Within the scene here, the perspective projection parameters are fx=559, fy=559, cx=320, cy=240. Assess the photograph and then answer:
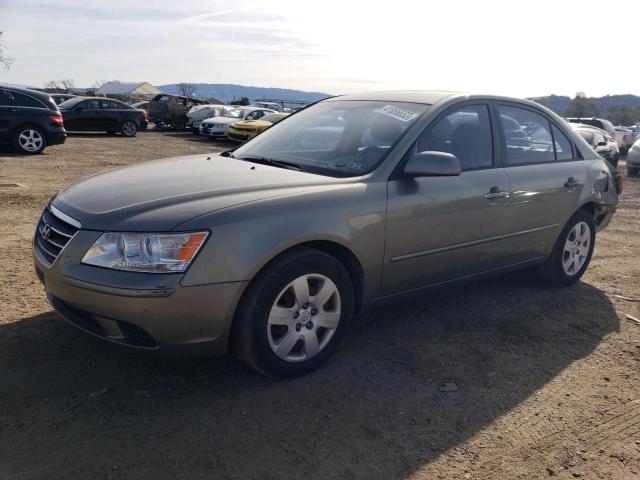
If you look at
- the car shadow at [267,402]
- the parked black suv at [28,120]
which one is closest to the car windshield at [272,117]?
the parked black suv at [28,120]

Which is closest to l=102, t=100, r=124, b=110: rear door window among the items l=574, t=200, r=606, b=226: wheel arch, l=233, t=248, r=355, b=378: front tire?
l=574, t=200, r=606, b=226: wheel arch

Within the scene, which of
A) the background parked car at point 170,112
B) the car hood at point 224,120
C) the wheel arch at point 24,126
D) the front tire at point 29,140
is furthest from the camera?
the background parked car at point 170,112

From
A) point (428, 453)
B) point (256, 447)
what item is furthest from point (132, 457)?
point (428, 453)

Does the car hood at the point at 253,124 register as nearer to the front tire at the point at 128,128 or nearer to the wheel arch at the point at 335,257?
the front tire at the point at 128,128

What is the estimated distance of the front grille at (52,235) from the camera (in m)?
2.94

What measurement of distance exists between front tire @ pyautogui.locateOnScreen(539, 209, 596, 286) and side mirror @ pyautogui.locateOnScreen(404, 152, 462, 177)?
1921 mm

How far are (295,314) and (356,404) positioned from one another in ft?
1.90

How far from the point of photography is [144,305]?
8.64 feet

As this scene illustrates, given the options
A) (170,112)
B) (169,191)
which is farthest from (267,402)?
(170,112)

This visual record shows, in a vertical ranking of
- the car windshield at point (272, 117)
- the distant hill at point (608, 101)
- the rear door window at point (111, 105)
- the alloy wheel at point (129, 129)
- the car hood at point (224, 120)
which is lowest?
the alloy wheel at point (129, 129)

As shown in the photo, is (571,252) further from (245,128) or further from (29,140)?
(245,128)

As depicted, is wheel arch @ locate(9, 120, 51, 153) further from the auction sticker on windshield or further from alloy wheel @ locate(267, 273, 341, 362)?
alloy wheel @ locate(267, 273, 341, 362)

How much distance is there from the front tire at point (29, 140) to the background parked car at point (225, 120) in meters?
10.2

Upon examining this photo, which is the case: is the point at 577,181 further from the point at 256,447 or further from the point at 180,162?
the point at 256,447
